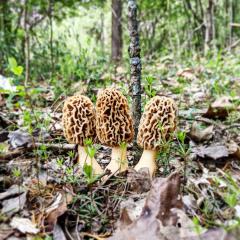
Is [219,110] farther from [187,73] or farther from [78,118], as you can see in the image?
[187,73]

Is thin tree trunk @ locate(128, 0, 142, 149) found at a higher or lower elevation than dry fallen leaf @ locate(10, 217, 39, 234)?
higher

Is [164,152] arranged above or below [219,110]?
below

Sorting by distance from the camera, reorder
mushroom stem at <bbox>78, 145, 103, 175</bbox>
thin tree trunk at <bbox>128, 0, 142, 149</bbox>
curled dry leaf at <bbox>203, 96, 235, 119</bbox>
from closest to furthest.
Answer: mushroom stem at <bbox>78, 145, 103, 175</bbox>, thin tree trunk at <bbox>128, 0, 142, 149</bbox>, curled dry leaf at <bbox>203, 96, 235, 119</bbox>

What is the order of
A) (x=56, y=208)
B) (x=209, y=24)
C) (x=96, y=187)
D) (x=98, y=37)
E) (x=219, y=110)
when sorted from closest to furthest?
(x=56, y=208) → (x=96, y=187) → (x=219, y=110) → (x=209, y=24) → (x=98, y=37)

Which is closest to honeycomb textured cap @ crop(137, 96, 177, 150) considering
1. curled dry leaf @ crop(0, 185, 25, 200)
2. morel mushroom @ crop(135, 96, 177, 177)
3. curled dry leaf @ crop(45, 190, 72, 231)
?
morel mushroom @ crop(135, 96, 177, 177)

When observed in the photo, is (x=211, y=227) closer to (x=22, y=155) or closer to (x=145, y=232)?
(x=145, y=232)

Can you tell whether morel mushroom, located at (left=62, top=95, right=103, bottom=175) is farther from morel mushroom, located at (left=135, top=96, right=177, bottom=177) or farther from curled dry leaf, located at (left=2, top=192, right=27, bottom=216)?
curled dry leaf, located at (left=2, top=192, right=27, bottom=216)

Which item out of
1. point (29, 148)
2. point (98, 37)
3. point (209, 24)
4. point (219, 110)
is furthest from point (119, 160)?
point (98, 37)
